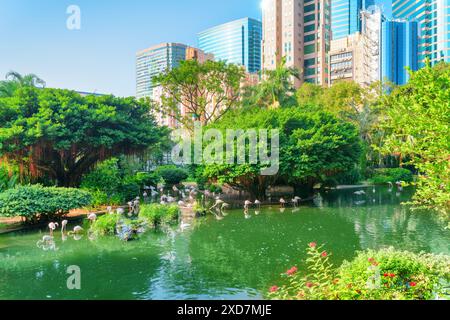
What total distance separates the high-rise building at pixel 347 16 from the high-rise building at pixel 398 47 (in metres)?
13.1

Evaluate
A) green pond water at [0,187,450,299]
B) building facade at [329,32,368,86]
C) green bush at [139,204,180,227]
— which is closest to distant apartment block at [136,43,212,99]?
building facade at [329,32,368,86]

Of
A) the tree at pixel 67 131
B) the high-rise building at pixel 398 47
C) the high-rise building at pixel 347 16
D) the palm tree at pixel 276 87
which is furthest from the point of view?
the high-rise building at pixel 347 16

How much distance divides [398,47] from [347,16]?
2044cm

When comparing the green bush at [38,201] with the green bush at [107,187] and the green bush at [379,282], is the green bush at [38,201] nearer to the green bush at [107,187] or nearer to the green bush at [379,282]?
the green bush at [107,187]

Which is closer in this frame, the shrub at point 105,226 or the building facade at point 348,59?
the shrub at point 105,226

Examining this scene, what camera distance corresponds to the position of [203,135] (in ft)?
81.5

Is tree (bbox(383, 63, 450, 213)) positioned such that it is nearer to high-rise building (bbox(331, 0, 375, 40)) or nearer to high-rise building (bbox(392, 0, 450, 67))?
high-rise building (bbox(392, 0, 450, 67))

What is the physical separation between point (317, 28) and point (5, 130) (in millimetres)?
77622

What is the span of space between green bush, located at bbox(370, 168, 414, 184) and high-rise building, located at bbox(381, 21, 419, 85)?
6084cm

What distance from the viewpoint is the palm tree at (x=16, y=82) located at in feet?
76.7

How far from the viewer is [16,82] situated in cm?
2430

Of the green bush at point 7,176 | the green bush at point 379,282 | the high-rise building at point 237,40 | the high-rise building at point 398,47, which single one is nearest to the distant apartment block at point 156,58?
the high-rise building at point 237,40
